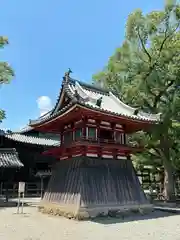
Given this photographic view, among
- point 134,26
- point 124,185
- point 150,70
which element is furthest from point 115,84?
point 124,185

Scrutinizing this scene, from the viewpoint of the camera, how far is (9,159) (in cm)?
2705

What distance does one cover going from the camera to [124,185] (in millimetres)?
17344

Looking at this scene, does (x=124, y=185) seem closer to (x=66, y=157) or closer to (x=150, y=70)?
(x=66, y=157)

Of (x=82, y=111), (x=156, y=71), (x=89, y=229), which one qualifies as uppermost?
(x=156, y=71)

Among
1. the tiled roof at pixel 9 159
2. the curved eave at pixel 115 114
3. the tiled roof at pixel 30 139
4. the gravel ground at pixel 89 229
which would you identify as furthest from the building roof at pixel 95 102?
the tiled roof at pixel 30 139

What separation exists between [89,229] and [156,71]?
17395 millimetres

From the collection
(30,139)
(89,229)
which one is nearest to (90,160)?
(89,229)

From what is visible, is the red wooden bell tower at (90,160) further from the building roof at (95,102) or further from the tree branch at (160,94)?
the tree branch at (160,94)

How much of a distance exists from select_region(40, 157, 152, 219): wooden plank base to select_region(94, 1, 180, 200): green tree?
772cm

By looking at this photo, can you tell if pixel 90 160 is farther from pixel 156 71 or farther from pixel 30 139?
pixel 30 139

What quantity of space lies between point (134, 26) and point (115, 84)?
620 cm

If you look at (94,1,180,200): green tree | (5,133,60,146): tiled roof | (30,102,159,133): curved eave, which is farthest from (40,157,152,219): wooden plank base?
(5,133,60,146): tiled roof

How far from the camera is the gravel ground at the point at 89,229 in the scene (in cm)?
1061

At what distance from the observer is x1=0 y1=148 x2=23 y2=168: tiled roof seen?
1021 inches
